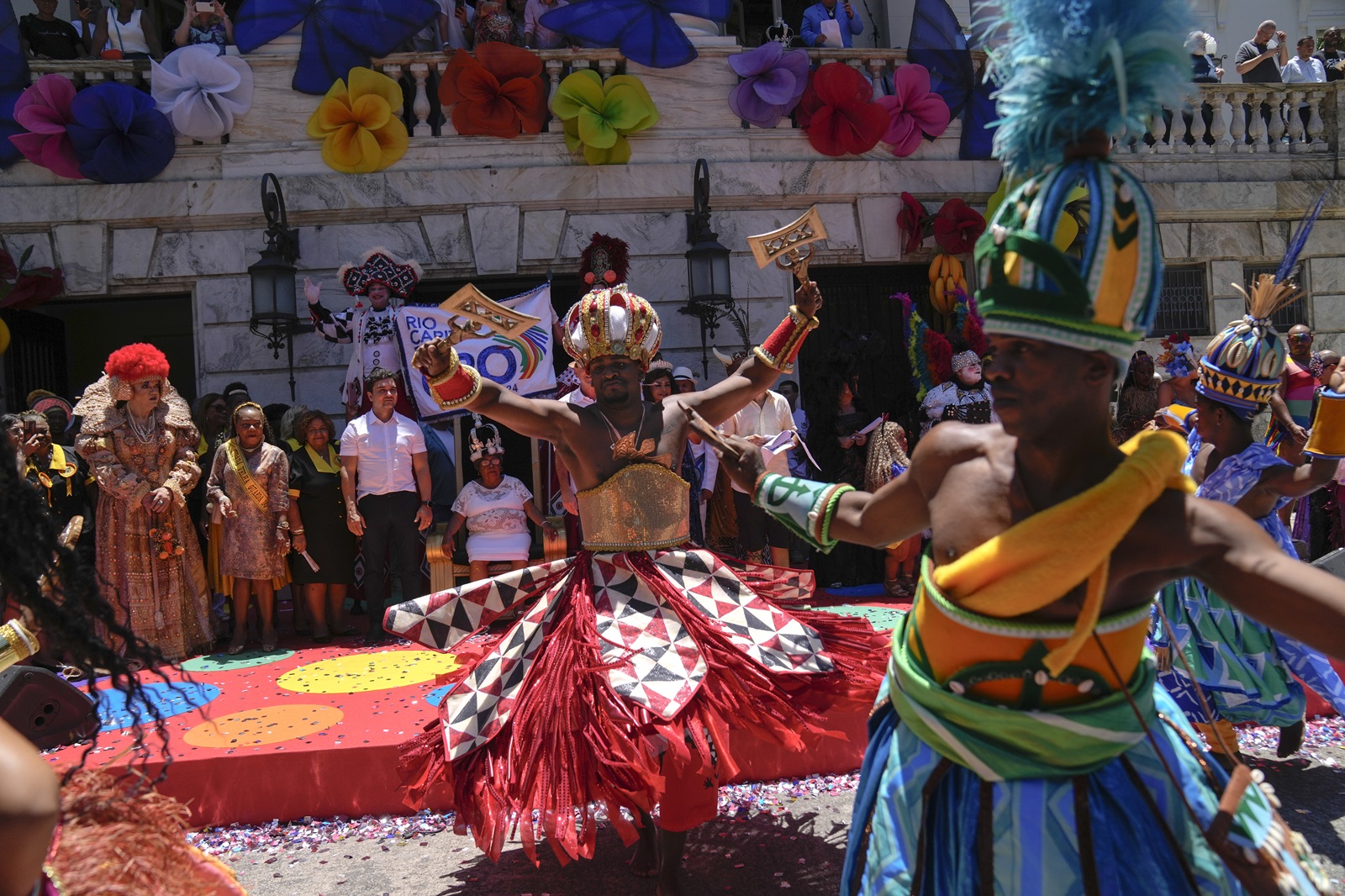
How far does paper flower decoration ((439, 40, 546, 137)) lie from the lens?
34.7 ft

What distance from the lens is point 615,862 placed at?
4008 mm

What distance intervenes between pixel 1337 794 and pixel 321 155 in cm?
1011

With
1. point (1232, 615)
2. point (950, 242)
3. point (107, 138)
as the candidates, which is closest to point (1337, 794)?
point (1232, 615)

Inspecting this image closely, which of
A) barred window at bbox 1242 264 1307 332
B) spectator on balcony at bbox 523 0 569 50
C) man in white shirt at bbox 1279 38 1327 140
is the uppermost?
spectator on balcony at bbox 523 0 569 50

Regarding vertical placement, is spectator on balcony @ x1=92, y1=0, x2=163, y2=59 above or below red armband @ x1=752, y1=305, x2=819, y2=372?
above

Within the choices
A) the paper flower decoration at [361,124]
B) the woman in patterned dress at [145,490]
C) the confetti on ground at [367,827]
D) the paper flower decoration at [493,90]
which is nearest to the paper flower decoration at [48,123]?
the paper flower decoration at [361,124]

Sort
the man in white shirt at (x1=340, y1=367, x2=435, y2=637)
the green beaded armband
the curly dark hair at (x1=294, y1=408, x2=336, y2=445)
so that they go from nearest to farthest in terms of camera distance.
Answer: the green beaded armband → the man in white shirt at (x1=340, y1=367, x2=435, y2=637) → the curly dark hair at (x1=294, y1=408, x2=336, y2=445)

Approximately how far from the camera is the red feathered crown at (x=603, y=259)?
9.38m

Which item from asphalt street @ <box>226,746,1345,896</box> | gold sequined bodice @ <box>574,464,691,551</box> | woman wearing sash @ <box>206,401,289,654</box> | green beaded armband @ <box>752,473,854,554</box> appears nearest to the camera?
green beaded armband @ <box>752,473,854,554</box>

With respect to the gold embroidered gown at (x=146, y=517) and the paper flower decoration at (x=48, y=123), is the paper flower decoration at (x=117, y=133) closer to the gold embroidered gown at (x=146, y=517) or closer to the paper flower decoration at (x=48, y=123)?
the paper flower decoration at (x=48, y=123)

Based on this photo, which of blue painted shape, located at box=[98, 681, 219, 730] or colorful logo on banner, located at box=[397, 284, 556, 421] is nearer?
blue painted shape, located at box=[98, 681, 219, 730]

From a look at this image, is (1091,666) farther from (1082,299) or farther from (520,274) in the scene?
(520,274)

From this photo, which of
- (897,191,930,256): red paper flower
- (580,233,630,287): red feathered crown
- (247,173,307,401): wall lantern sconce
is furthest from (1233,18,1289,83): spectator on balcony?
(247,173,307,401): wall lantern sconce

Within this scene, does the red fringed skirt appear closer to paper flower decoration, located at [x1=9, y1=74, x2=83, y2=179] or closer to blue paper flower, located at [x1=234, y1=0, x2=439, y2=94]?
blue paper flower, located at [x1=234, y1=0, x2=439, y2=94]
